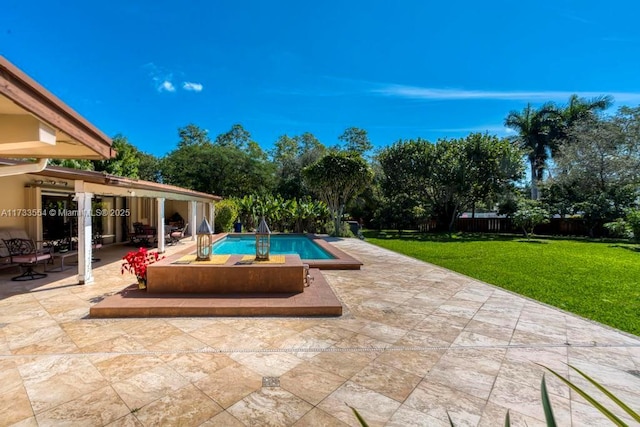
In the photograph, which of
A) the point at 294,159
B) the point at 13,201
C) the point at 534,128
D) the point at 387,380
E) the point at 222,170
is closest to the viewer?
the point at 387,380

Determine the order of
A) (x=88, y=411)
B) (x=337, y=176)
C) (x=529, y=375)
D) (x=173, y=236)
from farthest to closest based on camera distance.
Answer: (x=337, y=176)
(x=173, y=236)
(x=529, y=375)
(x=88, y=411)

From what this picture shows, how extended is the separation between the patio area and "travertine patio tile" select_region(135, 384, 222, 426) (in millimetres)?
14

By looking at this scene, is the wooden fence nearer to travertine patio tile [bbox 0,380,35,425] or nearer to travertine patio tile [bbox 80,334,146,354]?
travertine patio tile [bbox 80,334,146,354]

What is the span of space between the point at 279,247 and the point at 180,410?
1307cm

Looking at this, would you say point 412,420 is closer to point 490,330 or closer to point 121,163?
point 490,330

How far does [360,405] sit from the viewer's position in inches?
119

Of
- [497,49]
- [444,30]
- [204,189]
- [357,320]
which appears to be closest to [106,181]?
[357,320]

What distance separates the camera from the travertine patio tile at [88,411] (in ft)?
9.09

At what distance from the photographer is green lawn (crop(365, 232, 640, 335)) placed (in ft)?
20.6

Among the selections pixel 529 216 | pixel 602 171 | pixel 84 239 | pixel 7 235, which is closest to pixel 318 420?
pixel 84 239

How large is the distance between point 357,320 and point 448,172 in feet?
68.9

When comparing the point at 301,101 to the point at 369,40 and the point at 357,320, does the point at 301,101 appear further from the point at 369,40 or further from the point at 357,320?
the point at 357,320

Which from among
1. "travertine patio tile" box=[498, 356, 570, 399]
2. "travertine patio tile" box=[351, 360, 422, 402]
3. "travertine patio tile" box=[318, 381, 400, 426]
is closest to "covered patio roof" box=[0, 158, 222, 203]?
"travertine patio tile" box=[318, 381, 400, 426]

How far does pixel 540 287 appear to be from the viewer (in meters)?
7.99
